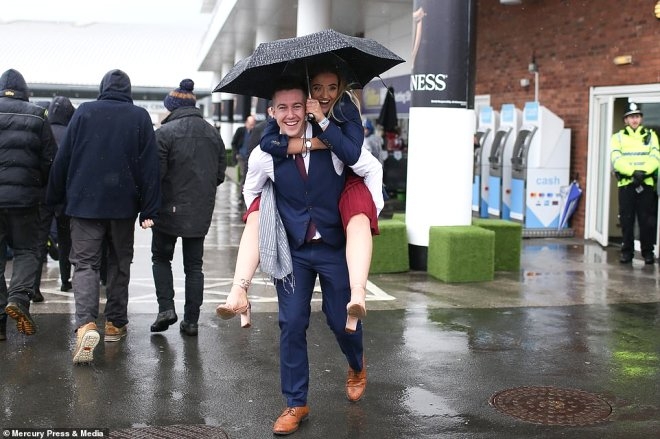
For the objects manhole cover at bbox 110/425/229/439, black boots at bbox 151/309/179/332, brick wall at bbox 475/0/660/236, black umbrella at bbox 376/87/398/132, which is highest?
brick wall at bbox 475/0/660/236

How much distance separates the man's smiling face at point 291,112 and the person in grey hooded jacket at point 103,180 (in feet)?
6.87

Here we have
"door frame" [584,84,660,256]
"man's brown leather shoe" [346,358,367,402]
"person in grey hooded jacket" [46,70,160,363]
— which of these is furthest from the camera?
"door frame" [584,84,660,256]

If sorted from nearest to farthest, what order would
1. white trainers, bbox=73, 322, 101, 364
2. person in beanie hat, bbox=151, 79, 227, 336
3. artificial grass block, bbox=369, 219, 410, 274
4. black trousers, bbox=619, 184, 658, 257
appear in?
white trainers, bbox=73, 322, 101, 364 → person in beanie hat, bbox=151, 79, 227, 336 → artificial grass block, bbox=369, 219, 410, 274 → black trousers, bbox=619, 184, 658, 257

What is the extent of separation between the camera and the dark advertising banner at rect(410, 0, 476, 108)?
9.71 meters

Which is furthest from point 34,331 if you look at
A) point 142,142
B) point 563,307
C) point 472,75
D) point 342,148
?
point 472,75

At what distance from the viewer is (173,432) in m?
4.82

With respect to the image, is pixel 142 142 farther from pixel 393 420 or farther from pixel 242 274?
pixel 393 420

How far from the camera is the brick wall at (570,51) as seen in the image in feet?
40.5

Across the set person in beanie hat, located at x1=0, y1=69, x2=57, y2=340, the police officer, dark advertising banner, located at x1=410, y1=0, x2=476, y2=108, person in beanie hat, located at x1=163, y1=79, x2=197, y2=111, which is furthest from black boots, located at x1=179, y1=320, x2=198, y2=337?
the police officer

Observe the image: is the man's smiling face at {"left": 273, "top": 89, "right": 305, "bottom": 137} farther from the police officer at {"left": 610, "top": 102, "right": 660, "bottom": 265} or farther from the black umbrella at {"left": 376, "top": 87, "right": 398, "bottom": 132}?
the black umbrella at {"left": 376, "top": 87, "right": 398, "bottom": 132}

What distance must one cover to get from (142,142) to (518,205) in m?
8.77

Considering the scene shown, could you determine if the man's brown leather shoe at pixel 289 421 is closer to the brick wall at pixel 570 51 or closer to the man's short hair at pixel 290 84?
the man's short hair at pixel 290 84

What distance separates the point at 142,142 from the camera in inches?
258

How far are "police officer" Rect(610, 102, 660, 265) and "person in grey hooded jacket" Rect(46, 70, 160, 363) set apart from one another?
6.77m
